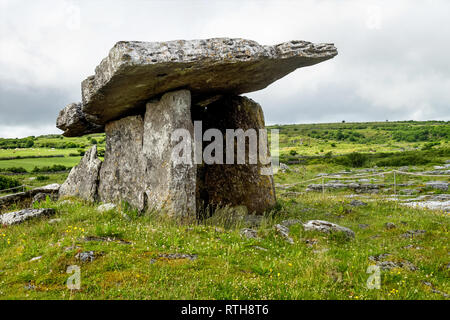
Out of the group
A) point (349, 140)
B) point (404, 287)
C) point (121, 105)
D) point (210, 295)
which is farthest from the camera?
point (349, 140)

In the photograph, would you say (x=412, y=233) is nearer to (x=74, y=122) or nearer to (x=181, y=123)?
(x=181, y=123)

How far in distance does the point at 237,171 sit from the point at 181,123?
3060 mm

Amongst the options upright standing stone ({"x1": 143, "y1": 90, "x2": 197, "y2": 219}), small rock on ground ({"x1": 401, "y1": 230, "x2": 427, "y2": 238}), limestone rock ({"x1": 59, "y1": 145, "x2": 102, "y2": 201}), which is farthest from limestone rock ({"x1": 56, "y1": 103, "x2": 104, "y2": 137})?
small rock on ground ({"x1": 401, "y1": 230, "x2": 427, "y2": 238})

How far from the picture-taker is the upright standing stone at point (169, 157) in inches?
374

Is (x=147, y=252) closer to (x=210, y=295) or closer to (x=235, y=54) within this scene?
(x=210, y=295)

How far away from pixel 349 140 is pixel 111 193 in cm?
8324

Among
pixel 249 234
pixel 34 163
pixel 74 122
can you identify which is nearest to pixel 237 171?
pixel 249 234

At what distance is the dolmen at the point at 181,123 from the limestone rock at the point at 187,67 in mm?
26

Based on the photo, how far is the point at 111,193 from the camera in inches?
465

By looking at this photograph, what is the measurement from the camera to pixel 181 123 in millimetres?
10086

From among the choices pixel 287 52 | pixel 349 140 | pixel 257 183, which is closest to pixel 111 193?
pixel 257 183

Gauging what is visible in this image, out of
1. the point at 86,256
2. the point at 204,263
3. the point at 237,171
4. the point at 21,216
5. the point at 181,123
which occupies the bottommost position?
the point at 204,263

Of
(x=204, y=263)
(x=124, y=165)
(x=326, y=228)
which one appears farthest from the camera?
(x=124, y=165)

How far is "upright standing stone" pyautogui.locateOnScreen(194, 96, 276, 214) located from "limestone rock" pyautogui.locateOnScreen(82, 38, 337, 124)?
1.18 meters
